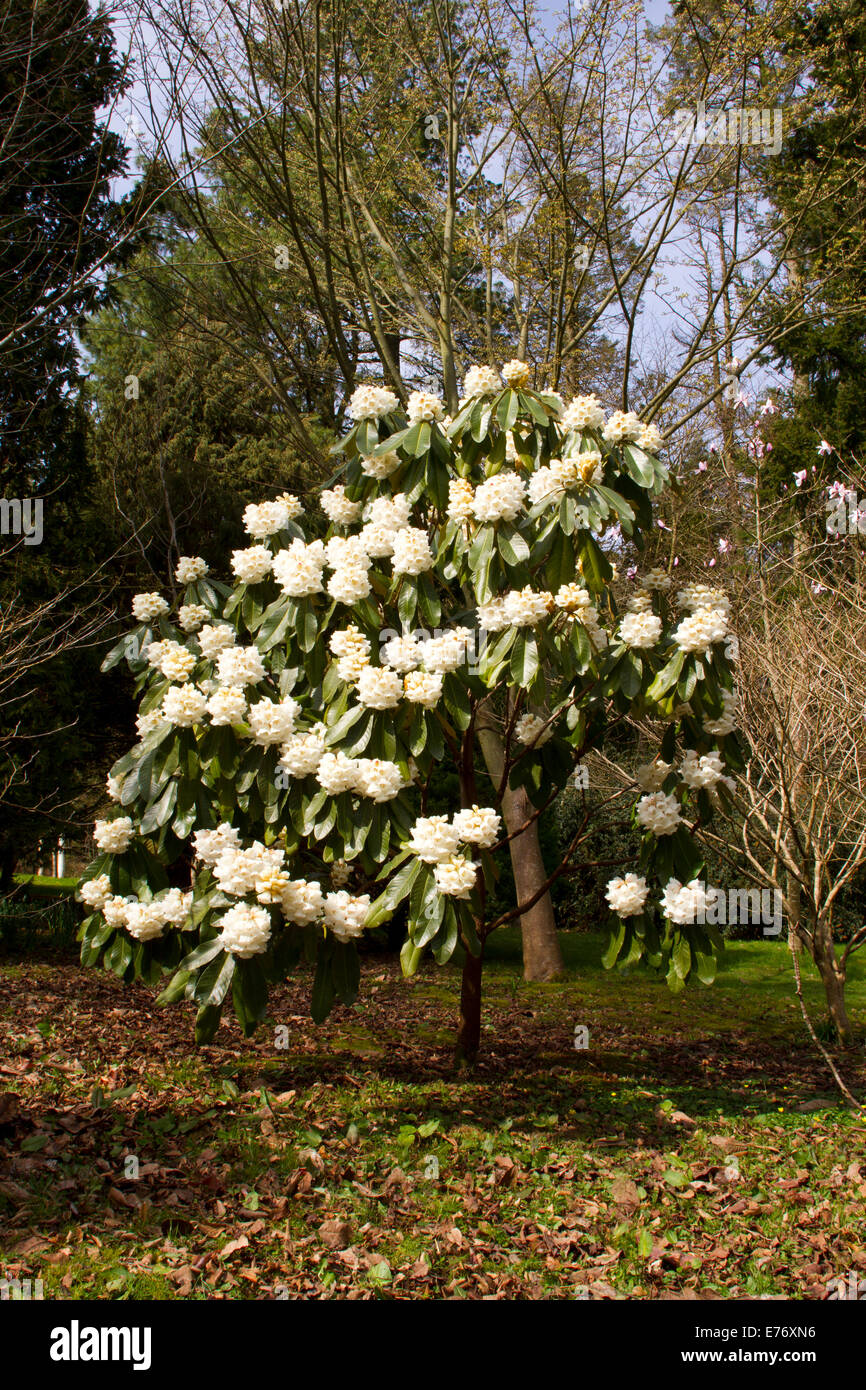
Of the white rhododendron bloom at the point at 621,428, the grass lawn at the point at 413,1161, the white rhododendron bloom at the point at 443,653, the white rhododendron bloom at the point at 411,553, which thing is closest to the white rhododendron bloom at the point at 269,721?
the white rhododendron bloom at the point at 443,653

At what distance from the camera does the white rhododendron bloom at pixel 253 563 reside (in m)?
3.95

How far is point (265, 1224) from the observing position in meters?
2.88

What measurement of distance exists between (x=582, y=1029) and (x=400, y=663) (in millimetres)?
2485

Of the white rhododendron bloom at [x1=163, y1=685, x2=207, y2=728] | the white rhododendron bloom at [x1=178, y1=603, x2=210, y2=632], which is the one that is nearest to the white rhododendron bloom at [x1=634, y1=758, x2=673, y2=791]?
the white rhododendron bloom at [x1=163, y1=685, x2=207, y2=728]

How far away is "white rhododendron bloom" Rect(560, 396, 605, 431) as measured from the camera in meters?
3.60

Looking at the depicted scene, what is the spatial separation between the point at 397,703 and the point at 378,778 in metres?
0.29

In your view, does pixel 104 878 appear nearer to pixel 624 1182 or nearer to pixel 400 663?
pixel 400 663

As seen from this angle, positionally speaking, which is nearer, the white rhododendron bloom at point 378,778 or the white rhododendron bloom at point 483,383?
the white rhododendron bloom at point 378,778

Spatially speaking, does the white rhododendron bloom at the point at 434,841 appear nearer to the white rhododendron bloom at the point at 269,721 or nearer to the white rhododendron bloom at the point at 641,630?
the white rhododendron bloom at the point at 269,721

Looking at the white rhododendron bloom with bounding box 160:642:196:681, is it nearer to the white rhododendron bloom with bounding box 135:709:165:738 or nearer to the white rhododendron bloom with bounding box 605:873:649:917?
the white rhododendron bloom with bounding box 135:709:165:738

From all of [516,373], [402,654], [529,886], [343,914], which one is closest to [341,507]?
[516,373]

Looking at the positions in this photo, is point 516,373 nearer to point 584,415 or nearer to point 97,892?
point 584,415

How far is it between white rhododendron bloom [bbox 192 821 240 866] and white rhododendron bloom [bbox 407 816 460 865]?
0.64m

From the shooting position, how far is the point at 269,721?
10.8 feet
